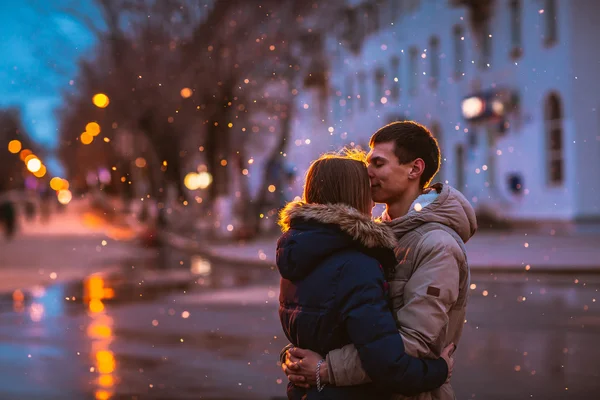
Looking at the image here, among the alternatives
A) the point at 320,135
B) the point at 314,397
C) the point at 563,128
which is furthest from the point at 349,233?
the point at 320,135

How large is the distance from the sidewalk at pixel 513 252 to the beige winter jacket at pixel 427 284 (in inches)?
538

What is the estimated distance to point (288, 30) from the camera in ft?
99.3

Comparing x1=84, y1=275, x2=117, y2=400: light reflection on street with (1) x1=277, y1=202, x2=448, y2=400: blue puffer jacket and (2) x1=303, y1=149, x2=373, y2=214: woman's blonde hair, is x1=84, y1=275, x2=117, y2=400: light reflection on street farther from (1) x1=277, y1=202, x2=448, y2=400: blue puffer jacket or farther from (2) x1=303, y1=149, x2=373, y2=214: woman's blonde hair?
(2) x1=303, y1=149, x2=373, y2=214: woman's blonde hair

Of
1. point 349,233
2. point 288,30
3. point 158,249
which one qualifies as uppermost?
point 288,30

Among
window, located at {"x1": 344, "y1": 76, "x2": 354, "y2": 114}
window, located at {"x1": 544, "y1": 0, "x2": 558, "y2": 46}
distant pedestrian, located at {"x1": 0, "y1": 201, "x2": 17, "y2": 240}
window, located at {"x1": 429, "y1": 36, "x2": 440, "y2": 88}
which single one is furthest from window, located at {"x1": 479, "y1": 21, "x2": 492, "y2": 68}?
distant pedestrian, located at {"x1": 0, "y1": 201, "x2": 17, "y2": 240}

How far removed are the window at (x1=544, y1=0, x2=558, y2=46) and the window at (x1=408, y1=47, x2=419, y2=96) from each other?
480 inches

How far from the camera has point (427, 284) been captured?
11.4 ft

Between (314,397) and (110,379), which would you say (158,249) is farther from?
(314,397)

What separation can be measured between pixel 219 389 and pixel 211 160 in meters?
27.4

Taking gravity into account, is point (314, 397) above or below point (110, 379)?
above

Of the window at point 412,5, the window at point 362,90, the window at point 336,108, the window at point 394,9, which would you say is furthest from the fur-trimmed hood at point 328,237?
the window at point 336,108

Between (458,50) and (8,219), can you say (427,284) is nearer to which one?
(458,50)

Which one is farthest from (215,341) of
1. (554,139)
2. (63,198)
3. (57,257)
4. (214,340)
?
(63,198)

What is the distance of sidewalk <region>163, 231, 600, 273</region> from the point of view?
18.0 metres
